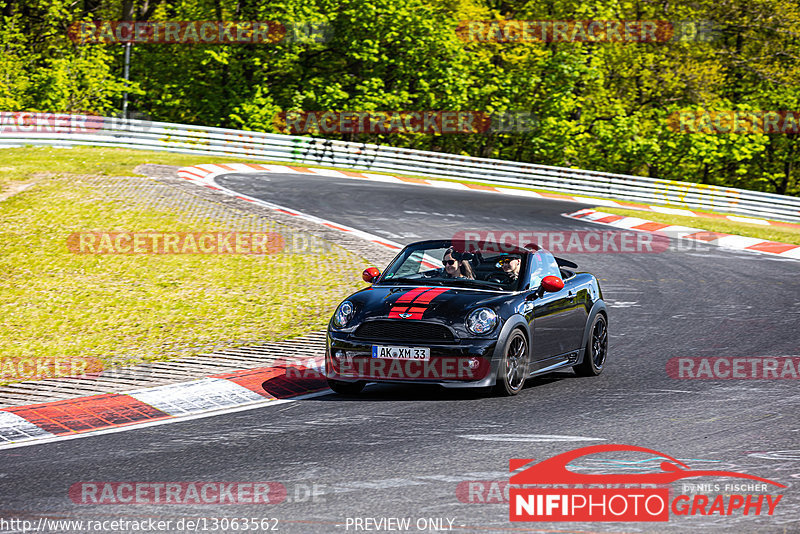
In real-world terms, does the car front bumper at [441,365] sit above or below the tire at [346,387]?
above

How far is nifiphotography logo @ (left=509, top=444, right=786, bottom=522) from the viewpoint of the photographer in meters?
5.33

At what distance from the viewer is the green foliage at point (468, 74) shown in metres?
40.6

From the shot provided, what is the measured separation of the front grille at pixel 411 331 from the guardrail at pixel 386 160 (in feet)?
79.7

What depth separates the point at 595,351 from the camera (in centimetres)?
1014

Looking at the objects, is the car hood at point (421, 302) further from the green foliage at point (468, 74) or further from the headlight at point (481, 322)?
the green foliage at point (468, 74)

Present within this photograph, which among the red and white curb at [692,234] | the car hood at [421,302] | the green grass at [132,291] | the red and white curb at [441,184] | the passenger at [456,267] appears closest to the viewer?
the car hood at [421,302]

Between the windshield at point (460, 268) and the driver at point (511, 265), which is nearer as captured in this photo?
the windshield at point (460, 268)

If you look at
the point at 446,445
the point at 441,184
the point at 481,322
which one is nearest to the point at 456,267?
the point at 481,322

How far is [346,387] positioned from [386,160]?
82.0 ft

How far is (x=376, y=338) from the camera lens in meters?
8.53

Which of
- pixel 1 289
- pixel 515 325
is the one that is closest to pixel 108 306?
pixel 1 289

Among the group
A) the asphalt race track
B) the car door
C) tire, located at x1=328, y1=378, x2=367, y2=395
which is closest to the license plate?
the asphalt race track

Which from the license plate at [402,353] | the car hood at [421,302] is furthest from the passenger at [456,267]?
the license plate at [402,353]

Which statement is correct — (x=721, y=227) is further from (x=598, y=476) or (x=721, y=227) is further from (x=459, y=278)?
(x=598, y=476)
